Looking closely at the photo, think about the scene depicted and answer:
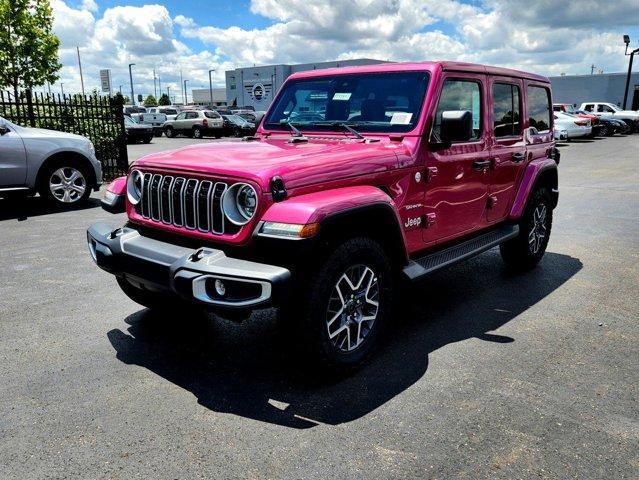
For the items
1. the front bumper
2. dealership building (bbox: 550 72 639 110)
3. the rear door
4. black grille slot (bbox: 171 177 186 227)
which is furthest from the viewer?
dealership building (bbox: 550 72 639 110)

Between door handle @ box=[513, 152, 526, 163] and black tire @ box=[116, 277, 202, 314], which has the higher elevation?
door handle @ box=[513, 152, 526, 163]

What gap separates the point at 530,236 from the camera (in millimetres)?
5695

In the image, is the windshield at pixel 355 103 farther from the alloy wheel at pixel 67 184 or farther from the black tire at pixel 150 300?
the alloy wheel at pixel 67 184

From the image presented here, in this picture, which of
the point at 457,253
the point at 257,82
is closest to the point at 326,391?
the point at 457,253

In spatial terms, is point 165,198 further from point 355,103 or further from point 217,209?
point 355,103

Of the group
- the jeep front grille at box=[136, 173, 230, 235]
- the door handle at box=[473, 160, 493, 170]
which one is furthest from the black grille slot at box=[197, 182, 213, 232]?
the door handle at box=[473, 160, 493, 170]

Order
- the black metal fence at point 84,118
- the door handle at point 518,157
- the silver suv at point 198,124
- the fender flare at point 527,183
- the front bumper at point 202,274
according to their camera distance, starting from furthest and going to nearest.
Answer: the silver suv at point 198,124 < the black metal fence at point 84,118 < the fender flare at point 527,183 < the door handle at point 518,157 < the front bumper at point 202,274

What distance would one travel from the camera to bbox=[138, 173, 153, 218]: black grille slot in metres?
3.63

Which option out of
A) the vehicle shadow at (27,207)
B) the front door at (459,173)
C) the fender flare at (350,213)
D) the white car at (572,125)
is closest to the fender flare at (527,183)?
the front door at (459,173)

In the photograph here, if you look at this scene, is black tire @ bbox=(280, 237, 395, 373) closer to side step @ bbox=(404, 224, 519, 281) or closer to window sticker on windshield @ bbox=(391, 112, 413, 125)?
side step @ bbox=(404, 224, 519, 281)

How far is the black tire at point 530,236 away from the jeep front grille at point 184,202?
339 cm

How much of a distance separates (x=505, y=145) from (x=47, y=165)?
24.1 feet

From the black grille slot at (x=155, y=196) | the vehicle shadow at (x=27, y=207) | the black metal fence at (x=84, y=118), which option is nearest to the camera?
the black grille slot at (x=155, y=196)

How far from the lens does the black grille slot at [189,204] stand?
10.8ft
